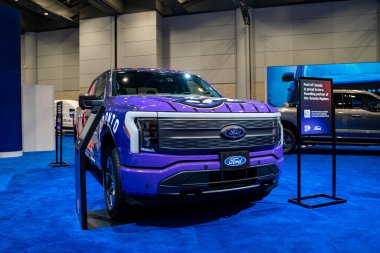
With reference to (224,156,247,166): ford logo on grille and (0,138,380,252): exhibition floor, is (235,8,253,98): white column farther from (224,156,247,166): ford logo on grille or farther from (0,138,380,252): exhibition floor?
(224,156,247,166): ford logo on grille

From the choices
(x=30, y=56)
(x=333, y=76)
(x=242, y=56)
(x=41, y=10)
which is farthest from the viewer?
(x=30, y=56)

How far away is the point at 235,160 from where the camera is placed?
302 cm

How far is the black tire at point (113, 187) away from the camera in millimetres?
3039

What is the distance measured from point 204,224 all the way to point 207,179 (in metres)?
0.55

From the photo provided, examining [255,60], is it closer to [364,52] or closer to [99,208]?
[364,52]

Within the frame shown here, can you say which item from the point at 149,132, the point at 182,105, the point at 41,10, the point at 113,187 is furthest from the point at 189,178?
the point at 41,10

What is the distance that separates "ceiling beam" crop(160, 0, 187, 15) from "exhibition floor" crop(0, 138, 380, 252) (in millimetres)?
11401

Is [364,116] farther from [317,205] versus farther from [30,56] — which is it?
[30,56]

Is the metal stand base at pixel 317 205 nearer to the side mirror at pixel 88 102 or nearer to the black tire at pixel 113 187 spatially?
the black tire at pixel 113 187

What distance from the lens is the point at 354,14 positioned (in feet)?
46.8

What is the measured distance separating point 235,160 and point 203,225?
70cm

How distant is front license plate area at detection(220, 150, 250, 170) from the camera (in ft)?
9.75

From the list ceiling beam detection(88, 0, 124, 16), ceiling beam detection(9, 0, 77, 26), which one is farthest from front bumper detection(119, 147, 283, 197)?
ceiling beam detection(9, 0, 77, 26)

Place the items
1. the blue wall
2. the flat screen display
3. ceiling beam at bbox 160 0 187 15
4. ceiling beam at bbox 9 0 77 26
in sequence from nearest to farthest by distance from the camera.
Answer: the flat screen display → the blue wall → ceiling beam at bbox 160 0 187 15 → ceiling beam at bbox 9 0 77 26
